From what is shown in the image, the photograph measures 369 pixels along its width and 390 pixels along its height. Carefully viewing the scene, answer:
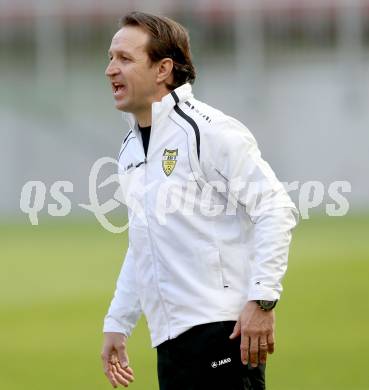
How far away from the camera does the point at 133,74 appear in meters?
5.34

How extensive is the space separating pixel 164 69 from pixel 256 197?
75cm

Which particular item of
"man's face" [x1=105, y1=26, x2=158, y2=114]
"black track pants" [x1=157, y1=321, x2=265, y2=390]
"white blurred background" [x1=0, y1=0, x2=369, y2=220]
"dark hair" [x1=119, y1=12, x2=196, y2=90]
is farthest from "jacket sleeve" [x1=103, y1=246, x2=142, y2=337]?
"white blurred background" [x1=0, y1=0, x2=369, y2=220]

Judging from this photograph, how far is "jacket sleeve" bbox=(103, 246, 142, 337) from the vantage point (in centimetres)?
559

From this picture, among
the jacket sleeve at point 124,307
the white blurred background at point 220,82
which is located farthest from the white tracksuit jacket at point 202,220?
the white blurred background at point 220,82

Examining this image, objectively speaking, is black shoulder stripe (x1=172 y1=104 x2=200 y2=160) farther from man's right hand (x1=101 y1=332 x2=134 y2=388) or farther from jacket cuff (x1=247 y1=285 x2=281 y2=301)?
man's right hand (x1=101 y1=332 x2=134 y2=388)

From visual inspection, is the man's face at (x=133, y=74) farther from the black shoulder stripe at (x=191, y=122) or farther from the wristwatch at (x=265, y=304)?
the wristwatch at (x=265, y=304)

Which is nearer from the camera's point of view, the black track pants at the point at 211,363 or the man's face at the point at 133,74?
the black track pants at the point at 211,363

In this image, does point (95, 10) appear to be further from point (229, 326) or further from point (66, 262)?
point (229, 326)

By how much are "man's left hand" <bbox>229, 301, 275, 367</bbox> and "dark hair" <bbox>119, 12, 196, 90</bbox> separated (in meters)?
1.05

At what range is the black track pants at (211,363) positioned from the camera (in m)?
5.02

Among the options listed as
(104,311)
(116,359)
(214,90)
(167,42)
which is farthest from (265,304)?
(214,90)

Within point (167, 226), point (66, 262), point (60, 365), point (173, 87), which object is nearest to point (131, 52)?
point (173, 87)

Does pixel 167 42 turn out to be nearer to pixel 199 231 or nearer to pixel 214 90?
pixel 199 231

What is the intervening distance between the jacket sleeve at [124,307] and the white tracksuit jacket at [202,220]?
315 millimetres
